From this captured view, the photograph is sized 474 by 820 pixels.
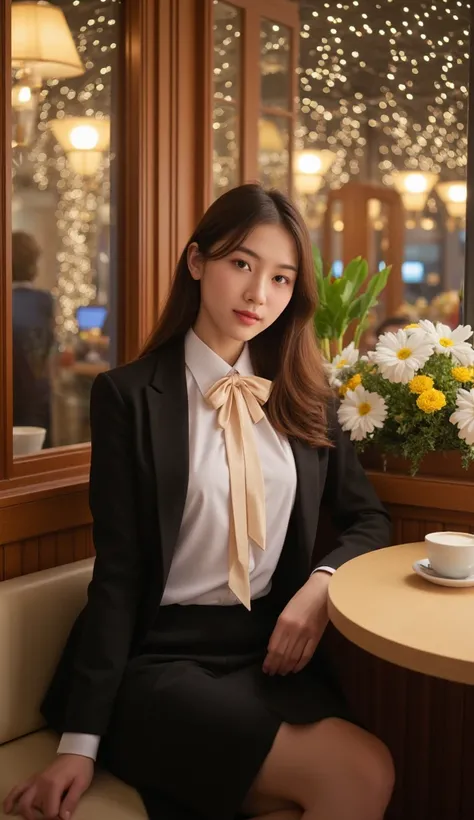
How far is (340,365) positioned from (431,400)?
32 cm

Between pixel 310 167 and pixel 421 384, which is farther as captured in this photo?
pixel 310 167

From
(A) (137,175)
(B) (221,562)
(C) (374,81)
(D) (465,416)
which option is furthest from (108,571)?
(C) (374,81)

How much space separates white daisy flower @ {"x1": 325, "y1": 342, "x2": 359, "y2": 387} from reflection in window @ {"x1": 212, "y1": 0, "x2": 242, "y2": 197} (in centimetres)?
85

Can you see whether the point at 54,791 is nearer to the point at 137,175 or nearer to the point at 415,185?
the point at 137,175

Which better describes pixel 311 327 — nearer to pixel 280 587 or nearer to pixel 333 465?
pixel 333 465

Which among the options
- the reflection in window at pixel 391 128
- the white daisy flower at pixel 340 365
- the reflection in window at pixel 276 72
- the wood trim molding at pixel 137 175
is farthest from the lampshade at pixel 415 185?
the white daisy flower at pixel 340 365

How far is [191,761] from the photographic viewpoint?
155 centimetres

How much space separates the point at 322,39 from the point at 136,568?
5.83 meters

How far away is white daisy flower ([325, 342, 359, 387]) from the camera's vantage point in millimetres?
2160

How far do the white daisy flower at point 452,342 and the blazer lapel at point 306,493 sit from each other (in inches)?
15.1

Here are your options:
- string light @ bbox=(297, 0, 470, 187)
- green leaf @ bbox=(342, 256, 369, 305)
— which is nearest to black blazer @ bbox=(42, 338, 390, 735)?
green leaf @ bbox=(342, 256, 369, 305)

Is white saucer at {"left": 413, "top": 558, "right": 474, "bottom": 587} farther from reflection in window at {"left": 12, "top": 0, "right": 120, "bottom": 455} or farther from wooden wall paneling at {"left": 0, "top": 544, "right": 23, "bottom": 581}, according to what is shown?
reflection in window at {"left": 12, "top": 0, "right": 120, "bottom": 455}

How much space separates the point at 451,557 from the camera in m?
1.55

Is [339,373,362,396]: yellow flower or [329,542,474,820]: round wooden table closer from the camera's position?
[329,542,474,820]: round wooden table
